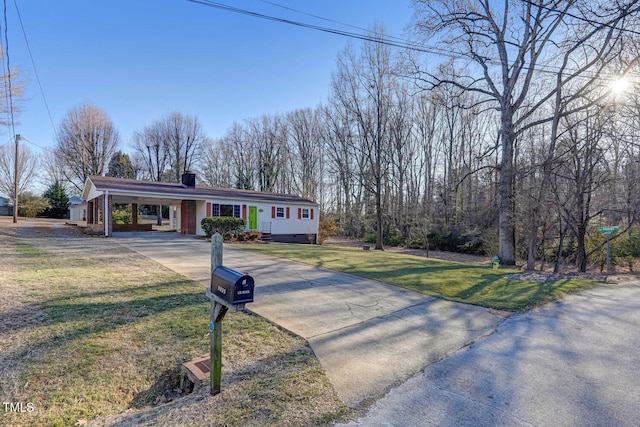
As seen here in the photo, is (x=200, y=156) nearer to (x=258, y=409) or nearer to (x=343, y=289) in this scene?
(x=343, y=289)

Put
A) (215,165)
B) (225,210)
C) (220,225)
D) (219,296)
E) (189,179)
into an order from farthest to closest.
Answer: (215,165), (189,179), (225,210), (220,225), (219,296)

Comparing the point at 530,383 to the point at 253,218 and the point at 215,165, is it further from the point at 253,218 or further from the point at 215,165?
the point at 215,165

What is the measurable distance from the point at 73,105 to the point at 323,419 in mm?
40071

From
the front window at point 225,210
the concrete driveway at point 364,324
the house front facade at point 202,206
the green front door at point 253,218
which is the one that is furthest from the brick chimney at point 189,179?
the concrete driveway at point 364,324

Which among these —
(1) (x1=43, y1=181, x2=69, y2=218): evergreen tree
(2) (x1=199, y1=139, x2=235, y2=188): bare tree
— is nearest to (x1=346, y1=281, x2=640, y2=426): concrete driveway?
(2) (x1=199, y1=139, x2=235, y2=188): bare tree

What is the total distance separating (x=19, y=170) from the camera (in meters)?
36.1

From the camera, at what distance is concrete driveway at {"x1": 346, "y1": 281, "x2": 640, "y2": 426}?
7.45ft

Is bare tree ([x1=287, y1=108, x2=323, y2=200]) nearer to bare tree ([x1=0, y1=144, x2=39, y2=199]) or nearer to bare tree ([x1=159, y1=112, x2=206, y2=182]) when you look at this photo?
bare tree ([x1=159, y1=112, x2=206, y2=182])

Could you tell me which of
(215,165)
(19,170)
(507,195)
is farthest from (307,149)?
(19,170)

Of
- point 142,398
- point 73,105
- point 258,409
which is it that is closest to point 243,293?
point 258,409

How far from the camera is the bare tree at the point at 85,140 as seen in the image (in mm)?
31125

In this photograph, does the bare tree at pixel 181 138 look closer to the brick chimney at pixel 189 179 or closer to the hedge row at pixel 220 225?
the brick chimney at pixel 189 179

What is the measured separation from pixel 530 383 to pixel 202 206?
18.2 meters

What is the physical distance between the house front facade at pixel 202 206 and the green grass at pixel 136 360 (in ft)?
41.6
